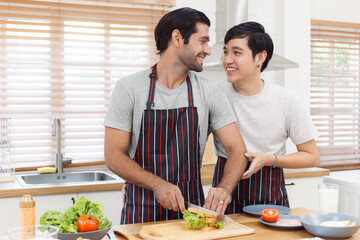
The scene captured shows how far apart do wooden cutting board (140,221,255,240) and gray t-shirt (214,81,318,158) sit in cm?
53

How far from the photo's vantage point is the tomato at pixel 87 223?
1.53 metres

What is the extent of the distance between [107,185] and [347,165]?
2.46m

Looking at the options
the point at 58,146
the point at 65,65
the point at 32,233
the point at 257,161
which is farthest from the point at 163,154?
the point at 65,65

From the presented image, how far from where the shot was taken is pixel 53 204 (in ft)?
8.59

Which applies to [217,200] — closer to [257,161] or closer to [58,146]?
[257,161]

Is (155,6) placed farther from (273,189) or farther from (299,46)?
(273,189)

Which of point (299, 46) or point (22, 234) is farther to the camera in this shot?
point (299, 46)

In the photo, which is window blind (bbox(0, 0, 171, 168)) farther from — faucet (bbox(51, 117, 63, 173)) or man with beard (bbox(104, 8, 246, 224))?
man with beard (bbox(104, 8, 246, 224))

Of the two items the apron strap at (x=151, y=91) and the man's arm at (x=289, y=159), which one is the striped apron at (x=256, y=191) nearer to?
the man's arm at (x=289, y=159)

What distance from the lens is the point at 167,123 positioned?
6.62 feet

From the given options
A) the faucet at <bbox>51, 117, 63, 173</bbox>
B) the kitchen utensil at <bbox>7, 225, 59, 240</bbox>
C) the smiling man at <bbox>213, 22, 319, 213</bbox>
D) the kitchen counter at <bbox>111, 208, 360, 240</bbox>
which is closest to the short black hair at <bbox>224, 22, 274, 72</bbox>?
the smiling man at <bbox>213, 22, 319, 213</bbox>

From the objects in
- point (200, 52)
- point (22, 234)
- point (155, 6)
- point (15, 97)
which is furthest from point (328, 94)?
point (22, 234)

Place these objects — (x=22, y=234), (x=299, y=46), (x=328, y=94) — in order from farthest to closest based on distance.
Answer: (x=328, y=94), (x=299, y=46), (x=22, y=234)

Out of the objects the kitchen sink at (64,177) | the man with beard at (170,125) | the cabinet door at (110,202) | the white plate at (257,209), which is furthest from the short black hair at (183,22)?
the kitchen sink at (64,177)
